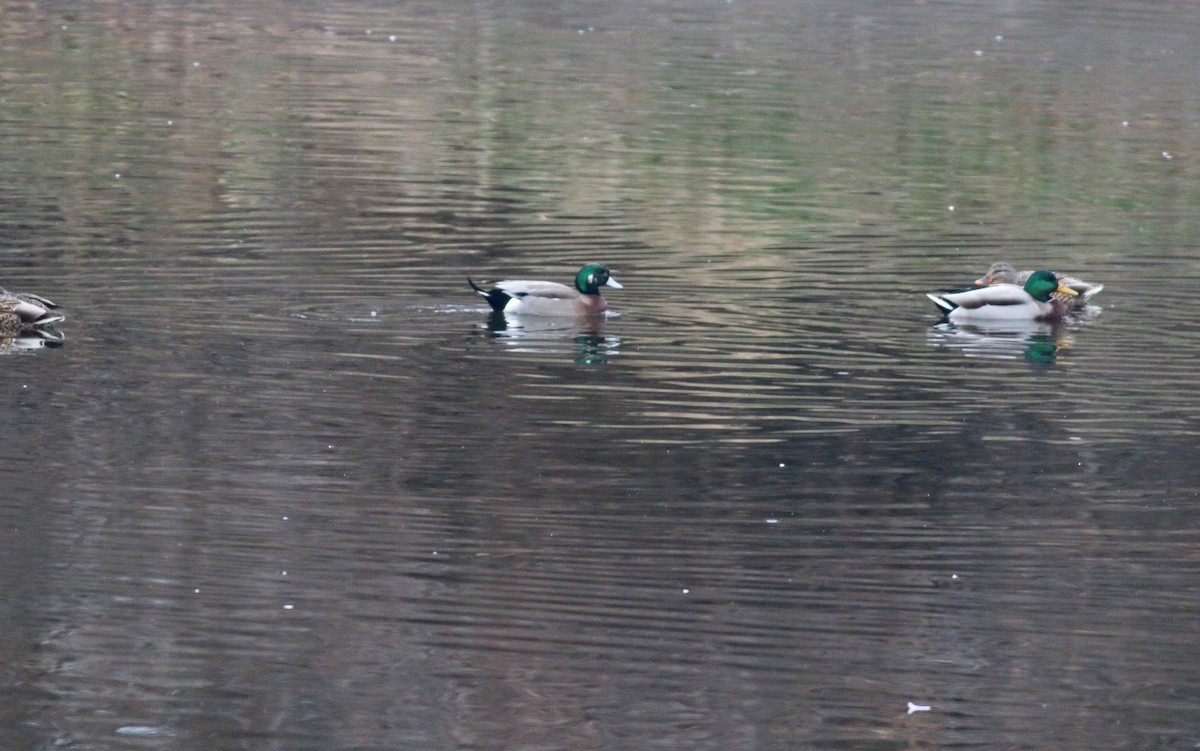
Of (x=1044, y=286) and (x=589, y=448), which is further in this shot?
(x=1044, y=286)

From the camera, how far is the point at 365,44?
36125mm

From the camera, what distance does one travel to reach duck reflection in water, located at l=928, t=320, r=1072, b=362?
14117 millimetres

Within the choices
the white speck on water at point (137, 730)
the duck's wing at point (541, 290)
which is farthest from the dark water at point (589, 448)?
the duck's wing at point (541, 290)

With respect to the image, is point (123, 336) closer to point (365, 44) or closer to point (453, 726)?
point (453, 726)

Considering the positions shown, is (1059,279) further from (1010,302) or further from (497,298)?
(497,298)

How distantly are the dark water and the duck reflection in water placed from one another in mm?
56

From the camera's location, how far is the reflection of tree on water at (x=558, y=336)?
45.2 ft

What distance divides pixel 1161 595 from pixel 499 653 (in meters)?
2.96

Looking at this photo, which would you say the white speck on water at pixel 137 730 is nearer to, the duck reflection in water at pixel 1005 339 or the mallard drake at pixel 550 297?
the mallard drake at pixel 550 297

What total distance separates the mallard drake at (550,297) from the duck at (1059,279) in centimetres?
301

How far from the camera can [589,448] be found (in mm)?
11086

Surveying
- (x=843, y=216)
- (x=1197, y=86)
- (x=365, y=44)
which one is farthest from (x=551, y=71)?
(x=843, y=216)

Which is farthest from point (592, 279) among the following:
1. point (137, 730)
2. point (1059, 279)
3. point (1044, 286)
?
point (137, 730)

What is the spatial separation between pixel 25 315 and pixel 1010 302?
22.3 feet
